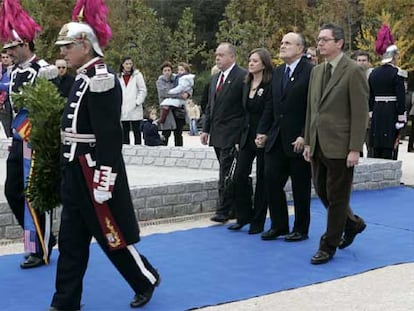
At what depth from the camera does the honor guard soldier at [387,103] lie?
34.8ft

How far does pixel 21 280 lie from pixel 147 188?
242cm

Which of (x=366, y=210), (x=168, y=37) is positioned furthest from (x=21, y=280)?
(x=168, y=37)

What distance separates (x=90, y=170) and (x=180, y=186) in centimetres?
344

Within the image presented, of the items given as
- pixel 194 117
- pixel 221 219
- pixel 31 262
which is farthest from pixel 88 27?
pixel 194 117

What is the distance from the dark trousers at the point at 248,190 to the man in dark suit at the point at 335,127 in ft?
3.65

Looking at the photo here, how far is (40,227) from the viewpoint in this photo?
598 centimetres

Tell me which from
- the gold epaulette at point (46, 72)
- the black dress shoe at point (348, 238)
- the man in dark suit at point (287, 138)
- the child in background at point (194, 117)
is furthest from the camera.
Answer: the child in background at point (194, 117)

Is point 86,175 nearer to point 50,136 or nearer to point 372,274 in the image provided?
point 50,136

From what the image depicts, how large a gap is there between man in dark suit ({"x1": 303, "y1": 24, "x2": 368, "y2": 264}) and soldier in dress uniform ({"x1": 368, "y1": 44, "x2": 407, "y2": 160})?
454 centimetres

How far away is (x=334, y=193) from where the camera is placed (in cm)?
613

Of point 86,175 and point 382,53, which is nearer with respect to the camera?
point 86,175

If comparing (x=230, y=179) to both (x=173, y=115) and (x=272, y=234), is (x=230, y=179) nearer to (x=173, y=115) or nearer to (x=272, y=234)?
(x=272, y=234)

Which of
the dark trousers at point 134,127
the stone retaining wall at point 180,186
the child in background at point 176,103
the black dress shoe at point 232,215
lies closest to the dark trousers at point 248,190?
the black dress shoe at point 232,215

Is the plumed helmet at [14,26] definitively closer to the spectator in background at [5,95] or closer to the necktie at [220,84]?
the necktie at [220,84]
